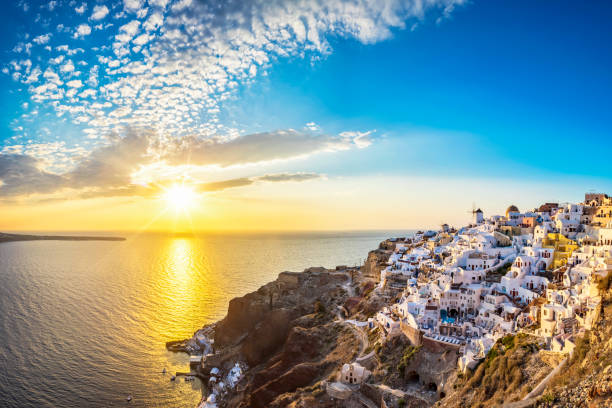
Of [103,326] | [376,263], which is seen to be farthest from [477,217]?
[103,326]

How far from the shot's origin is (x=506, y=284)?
42.7 metres

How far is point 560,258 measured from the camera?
44688 millimetres

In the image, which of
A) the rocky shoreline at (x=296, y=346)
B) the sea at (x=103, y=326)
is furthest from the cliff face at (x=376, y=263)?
the sea at (x=103, y=326)

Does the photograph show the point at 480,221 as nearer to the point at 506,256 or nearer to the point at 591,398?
the point at 506,256

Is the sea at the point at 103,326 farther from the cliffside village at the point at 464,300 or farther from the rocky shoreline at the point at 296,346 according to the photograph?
the cliffside village at the point at 464,300

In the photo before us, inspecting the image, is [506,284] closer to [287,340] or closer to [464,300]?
[464,300]

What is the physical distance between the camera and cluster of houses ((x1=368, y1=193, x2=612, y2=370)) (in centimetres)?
3128

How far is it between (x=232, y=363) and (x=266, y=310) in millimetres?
11068

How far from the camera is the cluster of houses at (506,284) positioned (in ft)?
103

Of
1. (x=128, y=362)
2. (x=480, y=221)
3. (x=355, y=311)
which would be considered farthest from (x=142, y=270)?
(x=480, y=221)

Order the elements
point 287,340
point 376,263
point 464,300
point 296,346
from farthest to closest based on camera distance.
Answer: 1. point 376,263
2. point 287,340
3. point 296,346
4. point 464,300

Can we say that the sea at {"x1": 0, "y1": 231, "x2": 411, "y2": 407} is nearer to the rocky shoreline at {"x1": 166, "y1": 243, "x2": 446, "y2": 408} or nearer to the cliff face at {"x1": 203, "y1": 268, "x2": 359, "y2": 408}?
the rocky shoreline at {"x1": 166, "y1": 243, "x2": 446, "y2": 408}

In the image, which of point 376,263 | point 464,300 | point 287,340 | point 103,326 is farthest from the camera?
point 376,263

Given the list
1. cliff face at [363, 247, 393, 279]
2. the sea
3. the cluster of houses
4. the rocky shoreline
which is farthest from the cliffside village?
the sea
